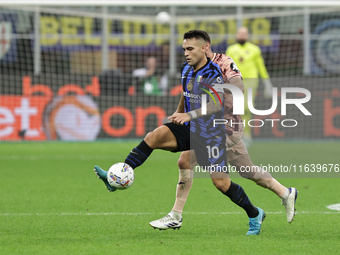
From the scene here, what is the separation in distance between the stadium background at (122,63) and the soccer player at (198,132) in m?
9.21

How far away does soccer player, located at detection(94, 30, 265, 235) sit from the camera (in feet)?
17.0

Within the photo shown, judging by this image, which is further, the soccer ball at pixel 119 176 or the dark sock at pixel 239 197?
the dark sock at pixel 239 197

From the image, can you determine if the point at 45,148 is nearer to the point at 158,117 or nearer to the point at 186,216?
the point at 158,117

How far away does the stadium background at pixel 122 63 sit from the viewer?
1553cm

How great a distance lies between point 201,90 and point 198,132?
1.27ft

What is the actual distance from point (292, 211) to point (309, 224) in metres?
0.38

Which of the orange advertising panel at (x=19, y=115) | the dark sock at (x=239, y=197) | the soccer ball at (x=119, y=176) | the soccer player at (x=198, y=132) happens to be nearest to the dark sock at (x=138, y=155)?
the soccer player at (x=198, y=132)

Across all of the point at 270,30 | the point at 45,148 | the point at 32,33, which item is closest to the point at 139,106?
the point at 45,148

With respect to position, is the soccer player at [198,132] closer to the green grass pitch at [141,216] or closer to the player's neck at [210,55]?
the player's neck at [210,55]

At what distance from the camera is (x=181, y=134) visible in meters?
5.34

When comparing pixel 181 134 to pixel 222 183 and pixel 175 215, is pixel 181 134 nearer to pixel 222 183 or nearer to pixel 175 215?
pixel 222 183

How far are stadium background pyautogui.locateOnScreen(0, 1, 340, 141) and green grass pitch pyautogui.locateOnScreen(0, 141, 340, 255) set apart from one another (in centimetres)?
452

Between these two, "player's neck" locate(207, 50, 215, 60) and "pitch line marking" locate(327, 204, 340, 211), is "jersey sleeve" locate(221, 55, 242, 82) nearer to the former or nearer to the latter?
"player's neck" locate(207, 50, 215, 60)

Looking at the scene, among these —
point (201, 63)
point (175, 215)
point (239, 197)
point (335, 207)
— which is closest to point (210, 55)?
point (201, 63)
